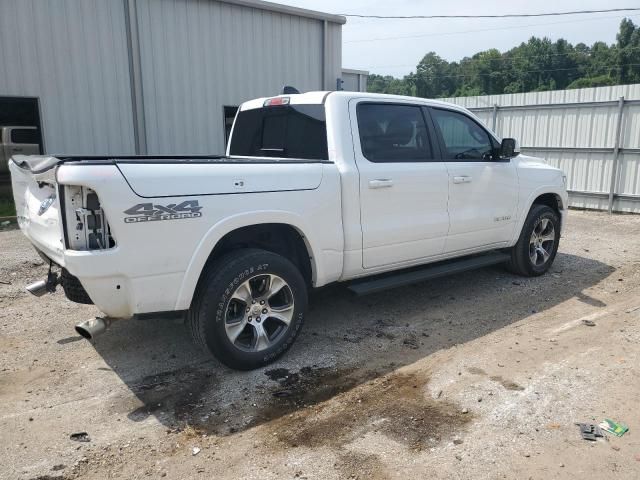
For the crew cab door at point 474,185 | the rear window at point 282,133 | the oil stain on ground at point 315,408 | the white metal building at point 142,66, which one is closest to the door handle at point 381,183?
the rear window at point 282,133

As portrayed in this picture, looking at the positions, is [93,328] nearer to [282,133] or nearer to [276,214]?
[276,214]

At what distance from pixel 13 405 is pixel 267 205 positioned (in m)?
2.16

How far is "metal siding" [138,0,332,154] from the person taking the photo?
10.8m

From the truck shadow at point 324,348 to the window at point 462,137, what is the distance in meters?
1.53

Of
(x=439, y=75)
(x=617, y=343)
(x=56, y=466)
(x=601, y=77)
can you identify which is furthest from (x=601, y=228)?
(x=439, y=75)

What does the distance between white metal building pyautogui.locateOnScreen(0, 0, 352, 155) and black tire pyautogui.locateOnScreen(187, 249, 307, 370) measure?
7.70 metres

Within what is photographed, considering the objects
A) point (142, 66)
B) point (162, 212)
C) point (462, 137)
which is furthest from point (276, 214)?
point (142, 66)

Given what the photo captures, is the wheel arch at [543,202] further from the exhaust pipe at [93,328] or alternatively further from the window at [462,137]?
the exhaust pipe at [93,328]

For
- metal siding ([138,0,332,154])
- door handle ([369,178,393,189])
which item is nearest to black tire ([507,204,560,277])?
door handle ([369,178,393,189])

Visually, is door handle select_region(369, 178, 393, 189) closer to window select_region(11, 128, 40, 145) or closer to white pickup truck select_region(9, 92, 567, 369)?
white pickup truck select_region(9, 92, 567, 369)

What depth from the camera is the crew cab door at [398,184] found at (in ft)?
14.8

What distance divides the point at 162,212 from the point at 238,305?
3.19 ft

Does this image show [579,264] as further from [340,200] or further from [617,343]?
[340,200]

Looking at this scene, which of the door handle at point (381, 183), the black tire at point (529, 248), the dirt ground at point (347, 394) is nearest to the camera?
the dirt ground at point (347, 394)
